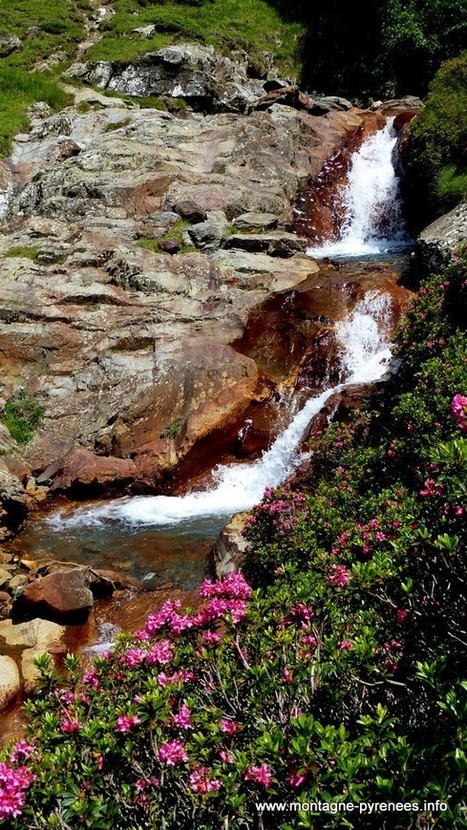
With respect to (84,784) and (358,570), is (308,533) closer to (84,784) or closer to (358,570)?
(358,570)

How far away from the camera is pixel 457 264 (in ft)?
31.0

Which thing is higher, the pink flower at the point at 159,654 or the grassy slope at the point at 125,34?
the grassy slope at the point at 125,34

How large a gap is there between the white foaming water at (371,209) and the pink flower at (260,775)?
21010 millimetres

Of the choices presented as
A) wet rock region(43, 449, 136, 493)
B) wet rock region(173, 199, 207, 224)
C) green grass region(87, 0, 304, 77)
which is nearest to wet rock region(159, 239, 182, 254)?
wet rock region(173, 199, 207, 224)

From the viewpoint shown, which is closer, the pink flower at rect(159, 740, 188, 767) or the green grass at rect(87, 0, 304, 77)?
the pink flower at rect(159, 740, 188, 767)

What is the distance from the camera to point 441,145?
19969 mm

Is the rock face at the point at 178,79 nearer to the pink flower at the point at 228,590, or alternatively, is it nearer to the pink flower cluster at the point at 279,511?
the pink flower cluster at the point at 279,511

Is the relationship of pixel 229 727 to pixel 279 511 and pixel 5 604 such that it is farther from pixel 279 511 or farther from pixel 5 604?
pixel 5 604

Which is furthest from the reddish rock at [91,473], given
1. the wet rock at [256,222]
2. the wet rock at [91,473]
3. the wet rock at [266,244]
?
the wet rock at [256,222]

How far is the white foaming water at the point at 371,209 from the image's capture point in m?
22.7

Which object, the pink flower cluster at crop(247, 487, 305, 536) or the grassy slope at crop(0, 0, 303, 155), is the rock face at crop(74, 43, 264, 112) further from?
the pink flower cluster at crop(247, 487, 305, 536)

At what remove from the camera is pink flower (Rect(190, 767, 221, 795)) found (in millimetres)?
2779

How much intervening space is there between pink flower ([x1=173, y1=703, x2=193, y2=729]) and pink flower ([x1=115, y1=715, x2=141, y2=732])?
0.22 meters

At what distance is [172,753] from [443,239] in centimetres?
1357
